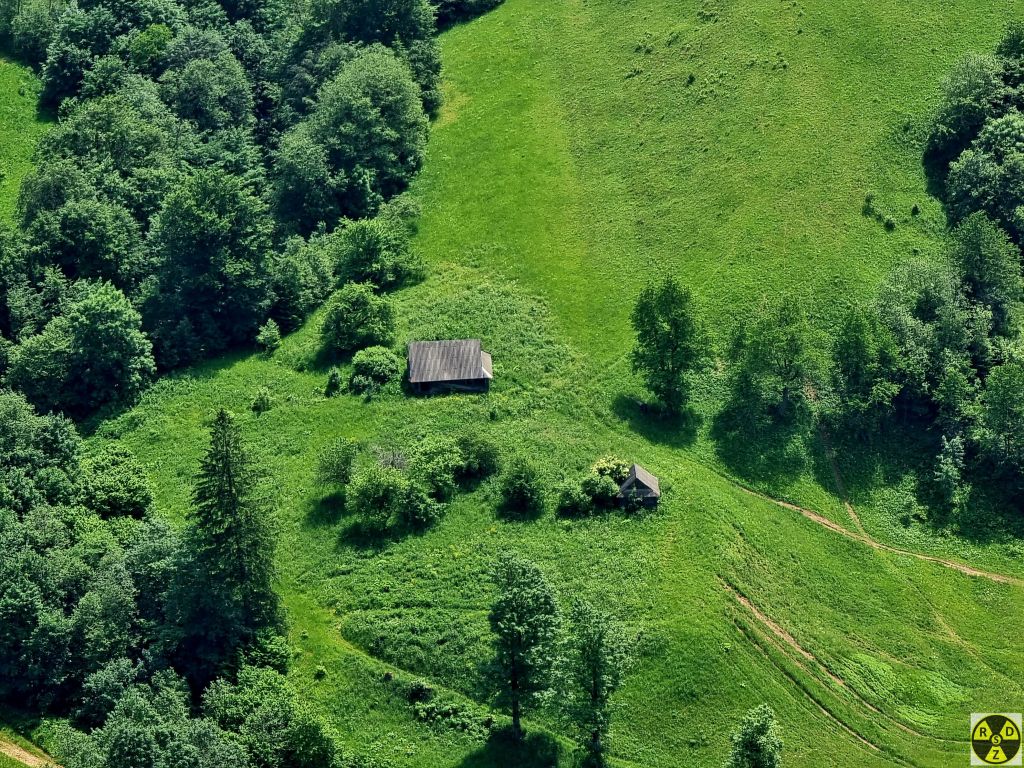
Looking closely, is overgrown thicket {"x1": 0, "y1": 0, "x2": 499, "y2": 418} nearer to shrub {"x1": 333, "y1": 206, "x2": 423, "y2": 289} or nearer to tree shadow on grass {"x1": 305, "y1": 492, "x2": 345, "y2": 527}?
shrub {"x1": 333, "y1": 206, "x2": 423, "y2": 289}

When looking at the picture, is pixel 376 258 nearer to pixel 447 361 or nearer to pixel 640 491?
pixel 447 361

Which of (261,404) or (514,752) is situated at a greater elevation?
(261,404)

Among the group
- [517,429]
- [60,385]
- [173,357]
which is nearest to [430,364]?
[517,429]

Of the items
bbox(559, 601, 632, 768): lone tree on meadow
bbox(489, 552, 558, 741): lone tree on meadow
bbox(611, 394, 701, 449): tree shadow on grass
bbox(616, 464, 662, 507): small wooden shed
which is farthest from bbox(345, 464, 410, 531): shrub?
bbox(611, 394, 701, 449): tree shadow on grass

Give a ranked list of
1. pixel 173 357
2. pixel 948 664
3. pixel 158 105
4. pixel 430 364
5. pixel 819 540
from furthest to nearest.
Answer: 1. pixel 158 105
2. pixel 173 357
3. pixel 430 364
4. pixel 819 540
5. pixel 948 664

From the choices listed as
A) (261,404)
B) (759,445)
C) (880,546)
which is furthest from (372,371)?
(880,546)

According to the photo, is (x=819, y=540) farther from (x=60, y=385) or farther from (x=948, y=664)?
(x=60, y=385)
